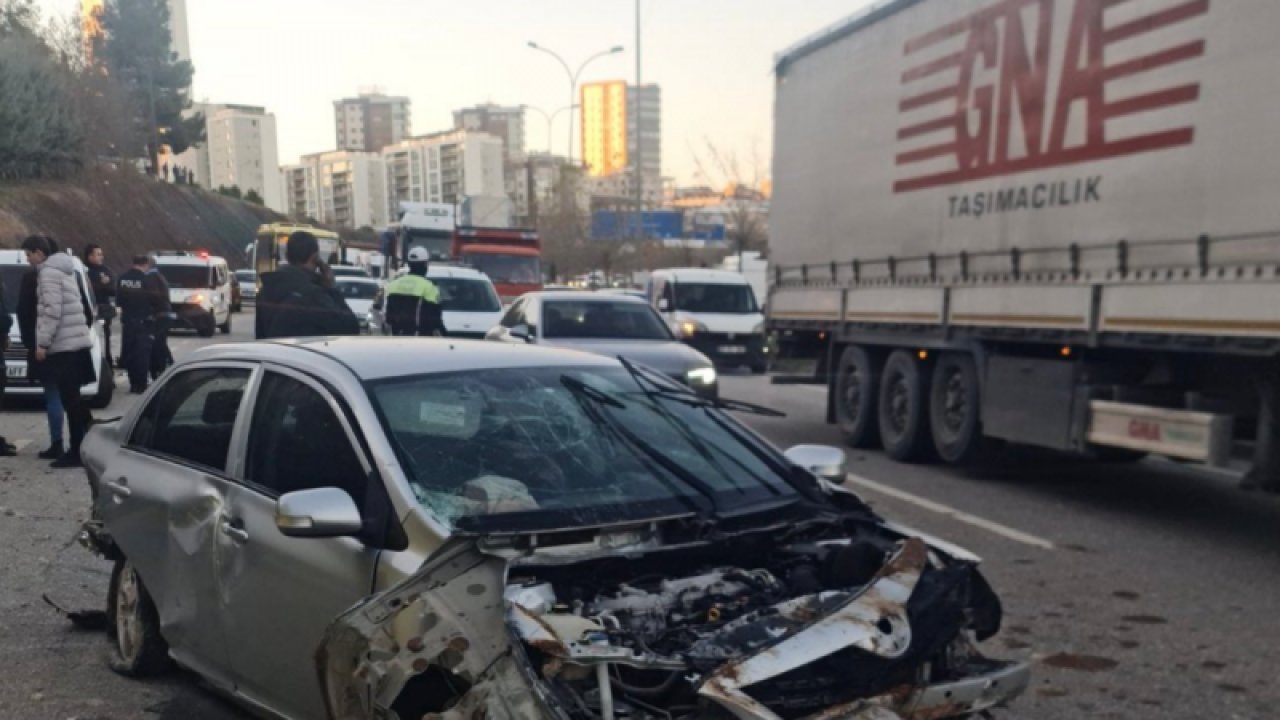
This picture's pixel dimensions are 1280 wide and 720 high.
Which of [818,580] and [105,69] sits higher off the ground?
[105,69]

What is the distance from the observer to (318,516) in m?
3.39

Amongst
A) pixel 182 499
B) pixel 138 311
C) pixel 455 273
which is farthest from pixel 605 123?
pixel 182 499

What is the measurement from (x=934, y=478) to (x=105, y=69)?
226 ft

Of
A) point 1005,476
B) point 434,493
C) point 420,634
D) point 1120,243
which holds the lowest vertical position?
point 1005,476

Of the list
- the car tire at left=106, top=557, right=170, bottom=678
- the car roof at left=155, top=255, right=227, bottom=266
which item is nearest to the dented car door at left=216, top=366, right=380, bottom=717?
the car tire at left=106, top=557, right=170, bottom=678

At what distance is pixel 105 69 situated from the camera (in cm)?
6775

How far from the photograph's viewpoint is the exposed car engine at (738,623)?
111 inches

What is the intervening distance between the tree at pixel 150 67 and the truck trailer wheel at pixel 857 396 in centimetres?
6993

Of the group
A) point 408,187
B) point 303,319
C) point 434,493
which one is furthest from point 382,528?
point 408,187

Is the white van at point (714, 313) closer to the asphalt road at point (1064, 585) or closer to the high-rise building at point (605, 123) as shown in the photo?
the asphalt road at point (1064, 585)

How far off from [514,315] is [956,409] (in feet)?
18.8

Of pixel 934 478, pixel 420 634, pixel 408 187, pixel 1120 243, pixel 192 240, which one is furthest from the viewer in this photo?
pixel 408 187

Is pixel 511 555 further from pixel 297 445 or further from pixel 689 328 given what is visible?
pixel 689 328

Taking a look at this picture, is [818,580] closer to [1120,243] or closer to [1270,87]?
[1270,87]
